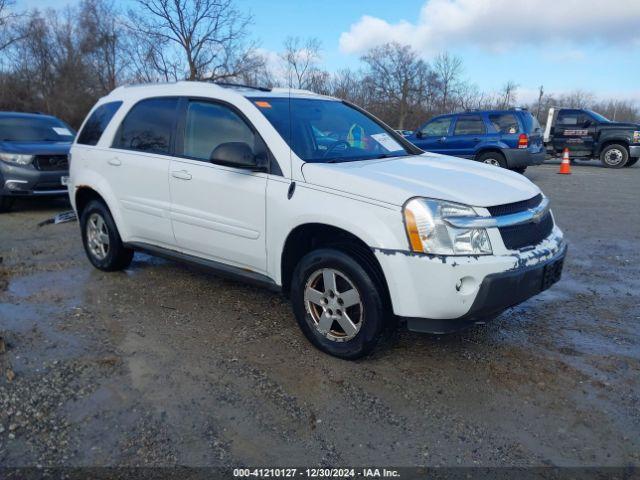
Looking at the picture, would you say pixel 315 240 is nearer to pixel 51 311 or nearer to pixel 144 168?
pixel 144 168

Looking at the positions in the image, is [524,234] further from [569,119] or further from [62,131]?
[569,119]

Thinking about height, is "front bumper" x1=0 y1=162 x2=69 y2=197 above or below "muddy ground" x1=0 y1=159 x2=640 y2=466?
above

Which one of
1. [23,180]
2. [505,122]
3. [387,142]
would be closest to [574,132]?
[505,122]

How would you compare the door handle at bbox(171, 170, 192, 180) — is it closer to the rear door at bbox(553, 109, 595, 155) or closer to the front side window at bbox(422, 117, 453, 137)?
the front side window at bbox(422, 117, 453, 137)

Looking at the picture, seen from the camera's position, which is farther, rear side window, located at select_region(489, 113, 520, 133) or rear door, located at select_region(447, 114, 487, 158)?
rear door, located at select_region(447, 114, 487, 158)

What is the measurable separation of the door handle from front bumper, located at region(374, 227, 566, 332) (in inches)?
72.3

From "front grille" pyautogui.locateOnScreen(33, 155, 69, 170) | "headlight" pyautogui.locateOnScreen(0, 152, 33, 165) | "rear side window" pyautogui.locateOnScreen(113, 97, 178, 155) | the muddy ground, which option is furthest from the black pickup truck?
"rear side window" pyautogui.locateOnScreen(113, 97, 178, 155)

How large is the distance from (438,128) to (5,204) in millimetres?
10018

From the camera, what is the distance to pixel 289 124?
153 inches

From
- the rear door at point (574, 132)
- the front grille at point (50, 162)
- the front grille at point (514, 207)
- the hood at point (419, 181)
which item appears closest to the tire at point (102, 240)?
the hood at point (419, 181)

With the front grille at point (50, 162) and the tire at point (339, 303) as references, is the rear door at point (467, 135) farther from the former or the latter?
the tire at point (339, 303)

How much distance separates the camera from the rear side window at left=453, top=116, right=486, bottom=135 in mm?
13219

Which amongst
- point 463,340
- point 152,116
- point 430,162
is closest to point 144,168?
point 152,116

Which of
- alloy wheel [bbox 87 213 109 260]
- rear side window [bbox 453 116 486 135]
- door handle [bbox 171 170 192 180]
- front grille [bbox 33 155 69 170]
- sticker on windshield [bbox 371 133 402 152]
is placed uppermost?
rear side window [bbox 453 116 486 135]
